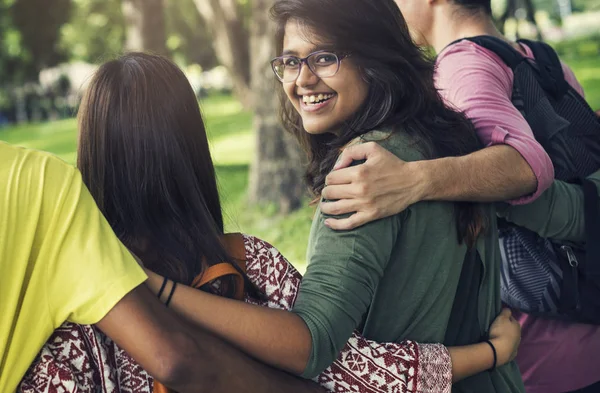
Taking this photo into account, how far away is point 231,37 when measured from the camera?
21938 millimetres

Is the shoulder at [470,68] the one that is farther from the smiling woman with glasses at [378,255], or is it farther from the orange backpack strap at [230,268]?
the orange backpack strap at [230,268]

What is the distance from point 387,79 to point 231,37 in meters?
20.0

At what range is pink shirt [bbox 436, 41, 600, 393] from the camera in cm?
270

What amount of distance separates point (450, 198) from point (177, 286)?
0.79 meters

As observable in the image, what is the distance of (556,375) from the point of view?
293 centimetres

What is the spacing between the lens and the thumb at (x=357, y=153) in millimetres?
2232

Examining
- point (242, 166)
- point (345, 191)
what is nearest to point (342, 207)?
point (345, 191)

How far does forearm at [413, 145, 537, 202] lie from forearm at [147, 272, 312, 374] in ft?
1.74

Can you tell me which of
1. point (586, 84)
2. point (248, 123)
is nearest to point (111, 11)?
point (248, 123)

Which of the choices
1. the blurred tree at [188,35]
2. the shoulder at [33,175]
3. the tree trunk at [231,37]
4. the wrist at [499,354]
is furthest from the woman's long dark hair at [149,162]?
the blurred tree at [188,35]

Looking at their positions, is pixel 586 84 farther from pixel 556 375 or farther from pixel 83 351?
pixel 83 351

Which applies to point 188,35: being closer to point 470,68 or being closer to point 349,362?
point 470,68

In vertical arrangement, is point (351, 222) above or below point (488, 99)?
below

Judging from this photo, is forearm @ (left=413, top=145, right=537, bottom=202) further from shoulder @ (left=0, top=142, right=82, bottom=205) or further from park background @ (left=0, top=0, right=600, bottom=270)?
shoulder @ (left=0, top=142, right=82, bottom=205)
